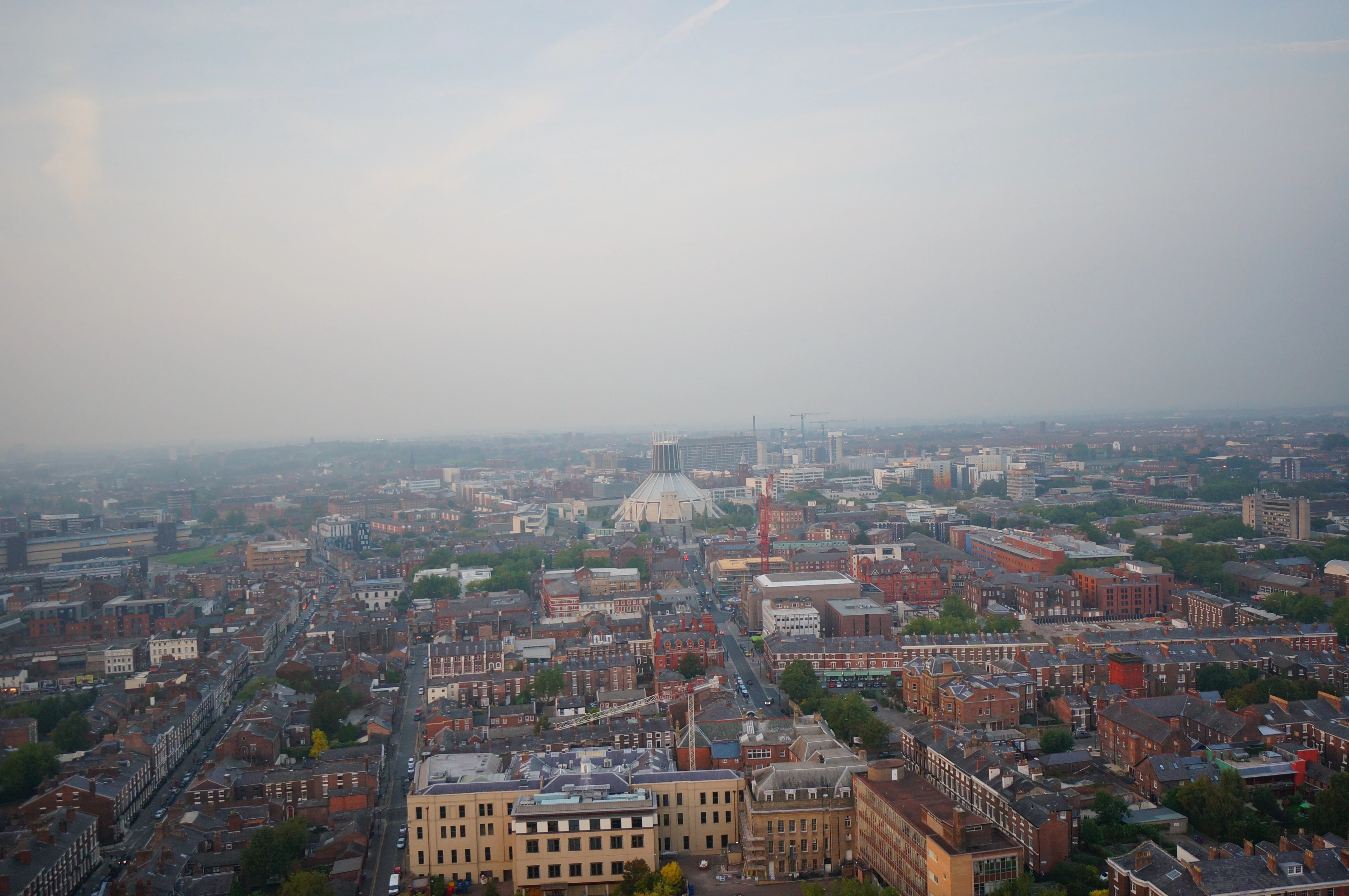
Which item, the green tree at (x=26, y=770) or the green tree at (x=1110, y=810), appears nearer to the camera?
the green tree at (x=1110, y=810)

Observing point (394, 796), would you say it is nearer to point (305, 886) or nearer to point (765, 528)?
point (305, 886)

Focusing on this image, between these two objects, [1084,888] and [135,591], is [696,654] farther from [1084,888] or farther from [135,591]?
[135,591]

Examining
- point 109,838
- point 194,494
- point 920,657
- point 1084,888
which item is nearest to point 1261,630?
point 920,657

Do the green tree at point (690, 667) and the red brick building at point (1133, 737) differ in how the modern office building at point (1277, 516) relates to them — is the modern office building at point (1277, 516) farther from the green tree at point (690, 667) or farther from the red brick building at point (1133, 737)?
the green tree at point (690, 667)

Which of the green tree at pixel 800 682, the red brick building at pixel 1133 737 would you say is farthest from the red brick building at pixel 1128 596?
the green tree at pixel 800 682

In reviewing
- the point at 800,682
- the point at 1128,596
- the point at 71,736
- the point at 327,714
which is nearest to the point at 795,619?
the point at 800,682
